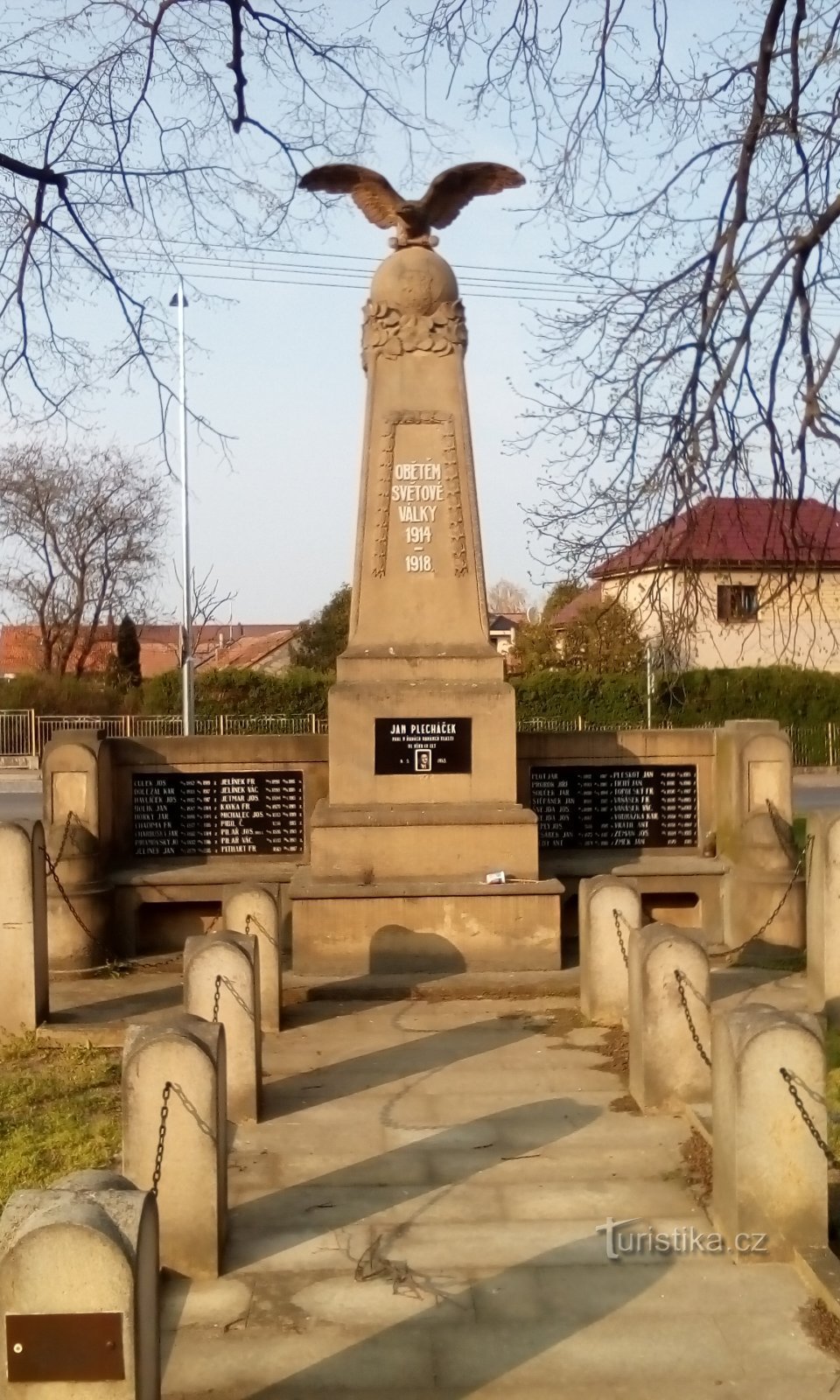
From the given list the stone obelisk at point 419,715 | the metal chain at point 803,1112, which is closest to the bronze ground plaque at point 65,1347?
the metal chain at point 803,1112

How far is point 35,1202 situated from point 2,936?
5.27 m

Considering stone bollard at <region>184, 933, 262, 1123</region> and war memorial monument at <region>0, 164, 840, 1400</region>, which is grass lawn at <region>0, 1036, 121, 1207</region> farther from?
stone bollard at <region>184, 933, 262, 1123</region>

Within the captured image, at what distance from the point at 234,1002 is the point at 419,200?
24.3 feet

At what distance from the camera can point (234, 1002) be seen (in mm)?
6941

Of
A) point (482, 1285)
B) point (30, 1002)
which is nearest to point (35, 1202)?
point (482, 1285)

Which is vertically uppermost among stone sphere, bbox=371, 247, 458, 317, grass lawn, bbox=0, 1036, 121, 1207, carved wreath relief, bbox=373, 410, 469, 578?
stone sphere, bbox=371, 247, 458, 317

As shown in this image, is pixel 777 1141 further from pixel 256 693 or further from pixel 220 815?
pixel 256 693

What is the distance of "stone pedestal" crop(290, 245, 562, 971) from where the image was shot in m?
10.1

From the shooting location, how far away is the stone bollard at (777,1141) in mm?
5059

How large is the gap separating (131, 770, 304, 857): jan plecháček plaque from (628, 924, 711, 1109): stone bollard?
17.9 ft

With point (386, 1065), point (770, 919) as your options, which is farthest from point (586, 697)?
point (386, 1065)

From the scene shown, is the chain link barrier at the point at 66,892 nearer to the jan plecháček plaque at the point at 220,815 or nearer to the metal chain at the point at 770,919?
the jan plecháček plaque at the point at 220,815

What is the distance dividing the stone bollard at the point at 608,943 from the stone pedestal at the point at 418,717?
4.70 feet

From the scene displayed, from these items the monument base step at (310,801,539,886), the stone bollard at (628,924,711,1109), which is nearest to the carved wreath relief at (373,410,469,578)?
the monument base step at (310,801,539,886)
